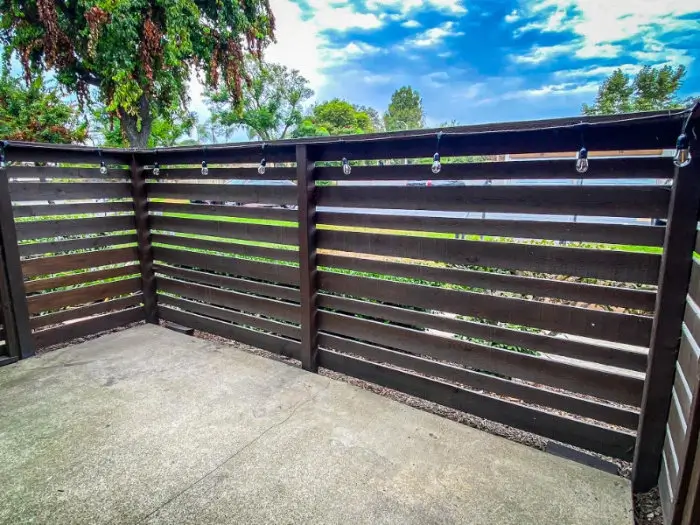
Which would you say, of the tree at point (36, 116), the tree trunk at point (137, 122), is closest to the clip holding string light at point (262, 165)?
the tree trunk at point (137, 122)

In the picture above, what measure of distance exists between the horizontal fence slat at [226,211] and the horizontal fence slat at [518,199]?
0.45 metres

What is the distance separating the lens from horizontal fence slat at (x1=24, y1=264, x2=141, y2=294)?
9.42 feet

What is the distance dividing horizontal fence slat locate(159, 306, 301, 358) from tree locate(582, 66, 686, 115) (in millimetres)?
16898

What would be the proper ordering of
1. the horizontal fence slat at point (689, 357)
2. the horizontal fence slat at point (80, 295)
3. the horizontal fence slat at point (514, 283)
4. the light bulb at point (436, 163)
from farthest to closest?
the horizontal fence slat at point (80, 295) → the light bulb at point (436, 163) → the horizontal fence slat at point (514, 283) → the horizontal fence slat at point (689, 357)

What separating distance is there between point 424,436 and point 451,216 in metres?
1.19

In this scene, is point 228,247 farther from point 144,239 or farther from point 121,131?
point 121,131

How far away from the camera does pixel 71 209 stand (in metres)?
3.01

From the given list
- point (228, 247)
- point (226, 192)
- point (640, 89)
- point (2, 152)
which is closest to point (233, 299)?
point (228, 247)

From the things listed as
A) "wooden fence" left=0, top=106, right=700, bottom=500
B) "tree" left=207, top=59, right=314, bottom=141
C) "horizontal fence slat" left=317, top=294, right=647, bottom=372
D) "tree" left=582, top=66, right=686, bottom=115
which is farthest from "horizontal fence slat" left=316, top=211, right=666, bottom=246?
"tree" left=207, top=59, right=314, bottom=141

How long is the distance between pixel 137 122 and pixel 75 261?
399cm

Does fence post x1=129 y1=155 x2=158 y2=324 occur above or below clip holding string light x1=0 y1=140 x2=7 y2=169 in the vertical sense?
below

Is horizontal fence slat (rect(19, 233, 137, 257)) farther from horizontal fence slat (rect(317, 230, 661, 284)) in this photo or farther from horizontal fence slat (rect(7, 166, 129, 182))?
horizontal fence slat (rect(317, 230, 661, 284))

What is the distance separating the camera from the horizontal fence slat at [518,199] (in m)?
1.58

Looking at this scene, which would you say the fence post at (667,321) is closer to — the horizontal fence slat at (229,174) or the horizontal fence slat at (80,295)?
the horizontal fence slat at (229,174)
